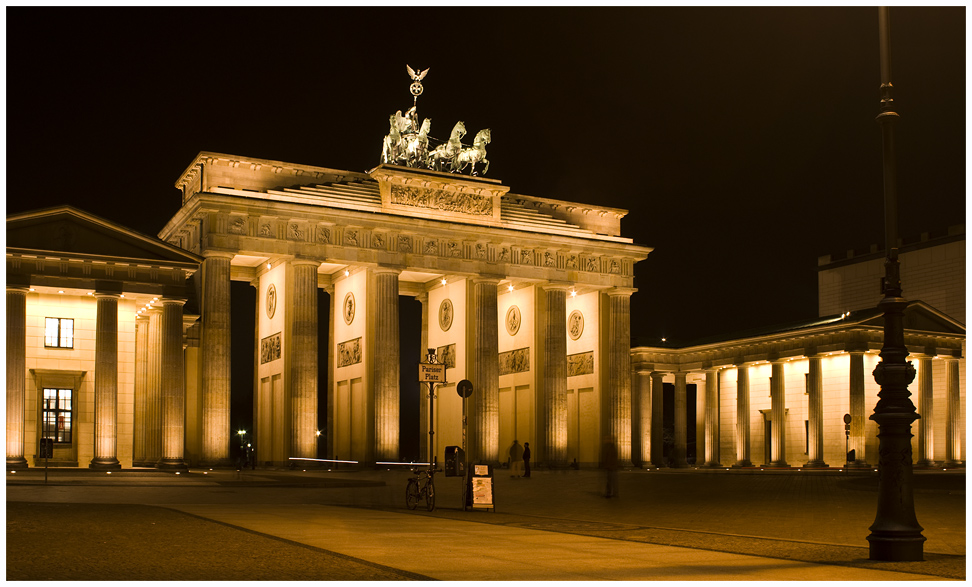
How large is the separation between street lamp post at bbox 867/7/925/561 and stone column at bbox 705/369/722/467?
6691 centimetres

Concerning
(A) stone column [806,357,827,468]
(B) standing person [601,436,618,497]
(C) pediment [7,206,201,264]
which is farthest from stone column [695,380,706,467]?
(C) pediment [7,206,201,264]

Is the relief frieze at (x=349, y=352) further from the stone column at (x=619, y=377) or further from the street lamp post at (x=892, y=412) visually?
the street lamp post at (x=892, y=412)

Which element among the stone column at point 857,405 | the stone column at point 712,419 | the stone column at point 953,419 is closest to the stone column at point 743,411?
the stone column at point 712,419

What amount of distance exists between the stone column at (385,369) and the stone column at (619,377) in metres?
15.6

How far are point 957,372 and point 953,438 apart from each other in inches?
187

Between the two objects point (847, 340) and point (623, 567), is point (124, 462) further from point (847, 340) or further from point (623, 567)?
point (847, 340)

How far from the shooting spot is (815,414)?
235ft

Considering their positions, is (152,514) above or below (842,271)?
below

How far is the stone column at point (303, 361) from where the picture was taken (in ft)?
194

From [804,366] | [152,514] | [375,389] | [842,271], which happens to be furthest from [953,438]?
[152,514]

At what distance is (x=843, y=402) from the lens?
246 ft

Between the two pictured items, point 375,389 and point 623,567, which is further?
point 375,389

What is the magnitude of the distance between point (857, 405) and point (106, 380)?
4669 centimetres

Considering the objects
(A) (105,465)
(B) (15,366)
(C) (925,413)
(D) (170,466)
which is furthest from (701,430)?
(B) (15,366)
